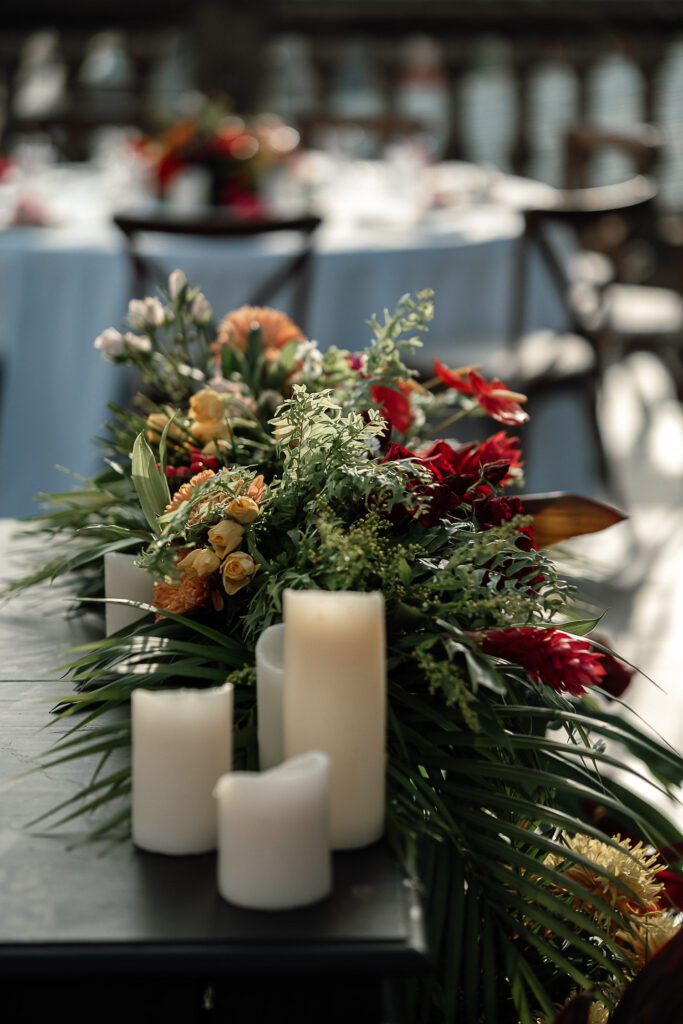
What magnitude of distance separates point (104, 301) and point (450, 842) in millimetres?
2085

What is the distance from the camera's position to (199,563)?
0.79 meters

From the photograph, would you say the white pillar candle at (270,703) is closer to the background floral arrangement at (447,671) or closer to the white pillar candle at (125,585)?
the background floral arrangement at (447,671)

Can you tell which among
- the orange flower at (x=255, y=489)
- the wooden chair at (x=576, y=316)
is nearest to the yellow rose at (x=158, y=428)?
the orange flower at (x=255, y=489)

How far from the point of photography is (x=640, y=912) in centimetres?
86

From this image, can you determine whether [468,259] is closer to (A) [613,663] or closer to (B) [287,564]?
(A) [613,663]

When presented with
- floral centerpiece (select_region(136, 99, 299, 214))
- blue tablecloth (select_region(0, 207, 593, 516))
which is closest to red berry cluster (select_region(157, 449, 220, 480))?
blue tablecloth (select_region(0, 207, 593, 516))

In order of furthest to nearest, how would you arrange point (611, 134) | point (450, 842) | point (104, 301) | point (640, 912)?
point (611, 134), point (104, 301), point (640, 912), point (450, 842)

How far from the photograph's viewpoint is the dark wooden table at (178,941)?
55 centimetres

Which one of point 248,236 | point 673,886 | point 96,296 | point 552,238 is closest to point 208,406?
point 673,886

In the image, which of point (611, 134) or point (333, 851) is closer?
point (333, 851)

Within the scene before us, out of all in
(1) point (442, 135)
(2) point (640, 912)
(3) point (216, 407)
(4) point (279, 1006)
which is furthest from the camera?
(1) point (442, 135)

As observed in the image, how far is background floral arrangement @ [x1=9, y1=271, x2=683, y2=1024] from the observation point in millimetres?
693

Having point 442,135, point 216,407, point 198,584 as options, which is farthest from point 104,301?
point 442,135

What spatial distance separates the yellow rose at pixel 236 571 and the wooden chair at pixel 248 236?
1749 mm
